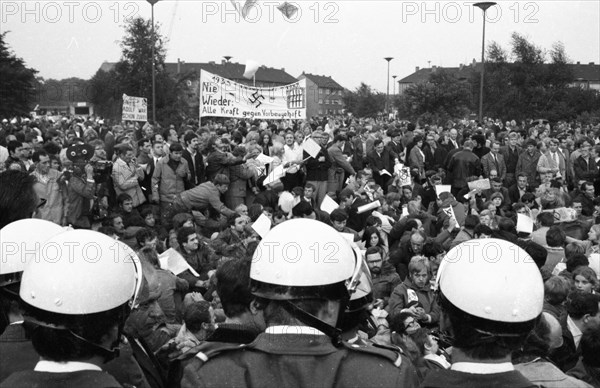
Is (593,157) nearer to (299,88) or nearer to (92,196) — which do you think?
(299,88)

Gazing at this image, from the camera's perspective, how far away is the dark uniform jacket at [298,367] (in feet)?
7.89

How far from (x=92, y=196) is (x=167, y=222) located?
103 cm

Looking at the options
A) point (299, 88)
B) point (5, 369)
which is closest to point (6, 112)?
point (299, 88)

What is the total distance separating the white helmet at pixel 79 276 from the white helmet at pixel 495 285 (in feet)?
3.71

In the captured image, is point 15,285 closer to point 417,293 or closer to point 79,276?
point 79,276

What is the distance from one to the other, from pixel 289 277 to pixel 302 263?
65mm

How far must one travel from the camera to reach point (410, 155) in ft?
50.8

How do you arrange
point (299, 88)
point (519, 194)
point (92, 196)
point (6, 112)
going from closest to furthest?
point (92, 196), point (519, 194), point (299, 88), point (6, 112)

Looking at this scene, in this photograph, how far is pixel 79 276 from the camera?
240cm

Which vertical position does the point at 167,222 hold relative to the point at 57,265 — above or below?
below

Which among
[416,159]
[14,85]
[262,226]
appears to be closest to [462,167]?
[416,159]

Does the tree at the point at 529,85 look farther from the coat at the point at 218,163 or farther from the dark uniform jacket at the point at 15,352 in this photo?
the dark uniform jacket at the point at 15,352

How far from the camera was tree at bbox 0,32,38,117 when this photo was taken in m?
35.2

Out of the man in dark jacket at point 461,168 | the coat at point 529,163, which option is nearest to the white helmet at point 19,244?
the man in dark jacket at point 461,168
